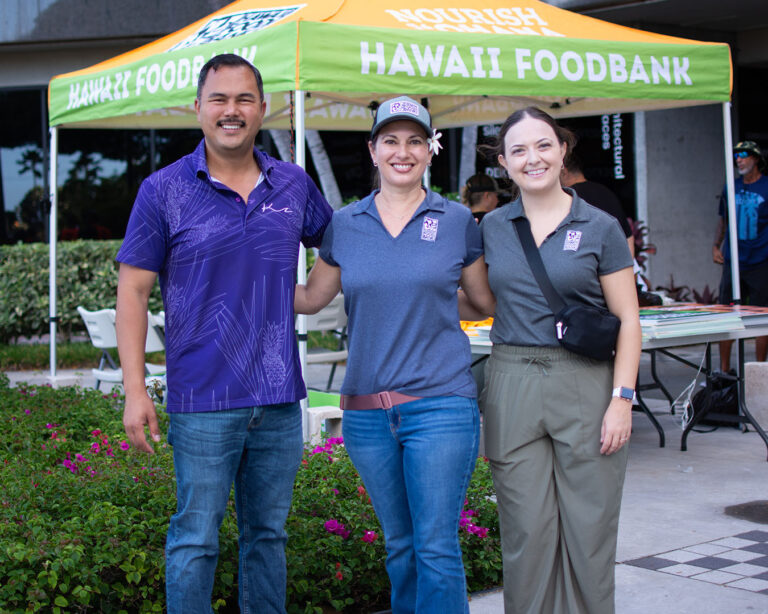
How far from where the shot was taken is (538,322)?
122 inches

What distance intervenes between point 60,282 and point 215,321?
11068mm

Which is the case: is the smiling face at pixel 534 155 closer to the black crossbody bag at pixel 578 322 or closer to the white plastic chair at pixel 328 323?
the black crossbody bag at pixel 578 322

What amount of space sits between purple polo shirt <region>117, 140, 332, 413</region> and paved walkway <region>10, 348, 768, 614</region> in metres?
1.60

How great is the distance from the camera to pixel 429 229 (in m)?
3.10

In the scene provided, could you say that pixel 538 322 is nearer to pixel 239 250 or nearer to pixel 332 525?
pixel 239 250

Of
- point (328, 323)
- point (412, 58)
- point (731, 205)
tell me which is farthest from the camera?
point (328, 323)

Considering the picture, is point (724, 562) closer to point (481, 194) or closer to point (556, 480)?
point (556, 480)

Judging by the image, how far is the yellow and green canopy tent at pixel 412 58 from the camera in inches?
222

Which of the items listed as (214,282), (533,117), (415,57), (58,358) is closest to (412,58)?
(415,57)

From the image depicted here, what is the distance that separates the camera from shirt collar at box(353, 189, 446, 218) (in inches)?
123

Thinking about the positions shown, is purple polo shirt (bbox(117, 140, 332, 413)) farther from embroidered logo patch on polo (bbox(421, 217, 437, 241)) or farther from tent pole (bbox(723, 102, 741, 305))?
tent pole (bbox(723, 102, 741, 305))

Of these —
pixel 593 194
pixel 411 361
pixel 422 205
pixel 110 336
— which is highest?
pixel 593 194

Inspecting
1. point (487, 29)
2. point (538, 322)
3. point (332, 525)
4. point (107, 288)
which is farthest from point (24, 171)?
point (538, 322)

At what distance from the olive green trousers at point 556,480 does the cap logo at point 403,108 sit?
81 cm
